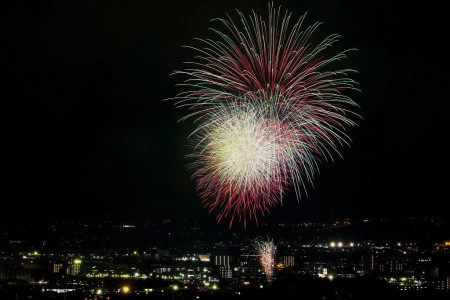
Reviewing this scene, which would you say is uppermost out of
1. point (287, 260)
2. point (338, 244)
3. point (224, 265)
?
point (338, 244)

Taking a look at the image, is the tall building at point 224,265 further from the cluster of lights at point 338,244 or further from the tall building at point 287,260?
the cluster of lights at point 338,244

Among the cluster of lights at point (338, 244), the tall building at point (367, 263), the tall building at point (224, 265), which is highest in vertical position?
the cluster of lights at point (338, 244)

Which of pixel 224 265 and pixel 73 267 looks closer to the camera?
pixel 73 267

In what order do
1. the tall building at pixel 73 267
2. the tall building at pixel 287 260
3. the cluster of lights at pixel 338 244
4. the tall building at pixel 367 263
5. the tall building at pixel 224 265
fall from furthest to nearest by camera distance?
the cluster of lights at pixel 338 244
the tall building at pixel 287 260
the tall building at pixel 73 267
the tall building at pixel 224 265
the tall building at pixel 367 263

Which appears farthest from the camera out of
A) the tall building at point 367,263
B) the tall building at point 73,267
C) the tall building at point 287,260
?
the tall building at point 287,260

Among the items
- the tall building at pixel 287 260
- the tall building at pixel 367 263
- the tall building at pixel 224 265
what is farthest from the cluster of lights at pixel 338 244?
the tall building at pixel 224 265

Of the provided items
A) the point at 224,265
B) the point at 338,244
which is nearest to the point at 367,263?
the point at 338,244

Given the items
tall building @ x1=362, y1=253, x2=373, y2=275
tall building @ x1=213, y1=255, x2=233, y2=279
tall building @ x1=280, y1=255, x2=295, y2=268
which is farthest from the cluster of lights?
tall building @ x1=213, y1=255, x2=233, y2=279

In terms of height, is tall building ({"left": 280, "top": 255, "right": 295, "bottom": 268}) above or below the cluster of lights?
below

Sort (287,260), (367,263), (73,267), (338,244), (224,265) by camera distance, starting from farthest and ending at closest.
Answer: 1. (338,244)
2. (224,265)
3. (287,260)
4. (73,267)
5. (367,263)

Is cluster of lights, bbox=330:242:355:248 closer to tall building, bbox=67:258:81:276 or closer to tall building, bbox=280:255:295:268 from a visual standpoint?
tall building, bbox=280:255:295:268

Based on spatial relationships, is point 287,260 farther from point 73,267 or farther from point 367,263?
point 73,267
